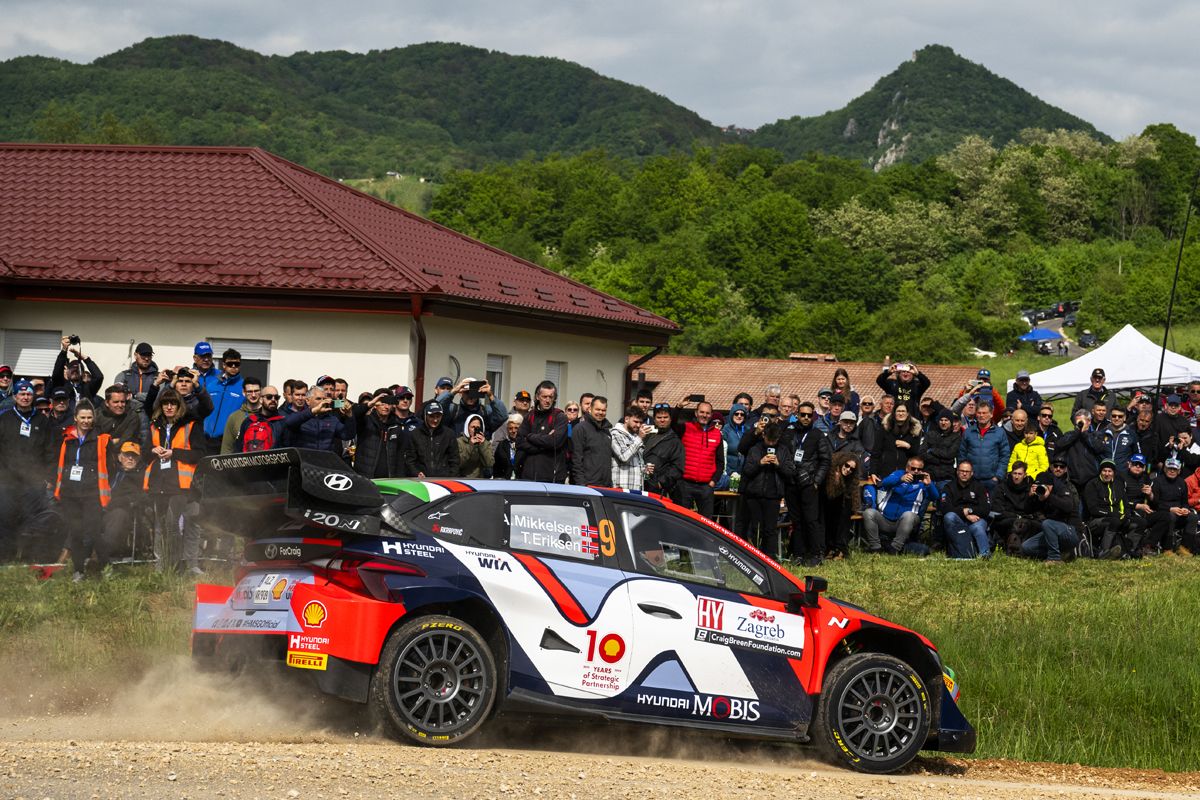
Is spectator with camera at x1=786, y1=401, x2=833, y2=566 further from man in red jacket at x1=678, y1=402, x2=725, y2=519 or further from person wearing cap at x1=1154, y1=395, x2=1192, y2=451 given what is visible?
person wearing cap at x1=1154, y1=395, x2=1192, y2=451

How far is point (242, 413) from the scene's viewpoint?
47.0 feet

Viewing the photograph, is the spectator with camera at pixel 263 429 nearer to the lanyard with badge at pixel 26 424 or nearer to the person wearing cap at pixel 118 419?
the person wearing cap at pixel 118 419

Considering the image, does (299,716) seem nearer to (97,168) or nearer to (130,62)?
(97,168)

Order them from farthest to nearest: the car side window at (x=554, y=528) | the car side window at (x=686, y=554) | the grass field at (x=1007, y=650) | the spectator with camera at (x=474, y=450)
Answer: the spectator with camera at (x=474, y=450) < the grass field at (x=1007, y=650) < the car side window at (x=686, y=554) < the car side window at (x=554, y=528)

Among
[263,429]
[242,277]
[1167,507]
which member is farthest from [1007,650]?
[242,277]

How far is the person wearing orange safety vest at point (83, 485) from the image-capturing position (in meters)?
13.5

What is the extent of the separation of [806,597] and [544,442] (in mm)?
6851

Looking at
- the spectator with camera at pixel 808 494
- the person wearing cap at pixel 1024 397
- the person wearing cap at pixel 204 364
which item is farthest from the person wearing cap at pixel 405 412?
the person wearing cap at pixel 1024 397

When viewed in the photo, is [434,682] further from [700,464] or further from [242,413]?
[700,464]

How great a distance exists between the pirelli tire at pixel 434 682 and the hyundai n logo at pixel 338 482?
0.90 m

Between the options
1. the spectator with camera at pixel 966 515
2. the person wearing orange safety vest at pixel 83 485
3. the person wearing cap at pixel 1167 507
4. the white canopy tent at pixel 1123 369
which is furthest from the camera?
the white canopy tent at pixel 1123 369

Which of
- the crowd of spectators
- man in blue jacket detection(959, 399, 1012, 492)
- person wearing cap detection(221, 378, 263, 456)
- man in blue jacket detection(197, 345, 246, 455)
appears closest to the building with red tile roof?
the crowd of spectators

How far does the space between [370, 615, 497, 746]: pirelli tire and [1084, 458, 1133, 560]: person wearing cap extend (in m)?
12.1

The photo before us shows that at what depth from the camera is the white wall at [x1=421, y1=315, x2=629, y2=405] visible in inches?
899
